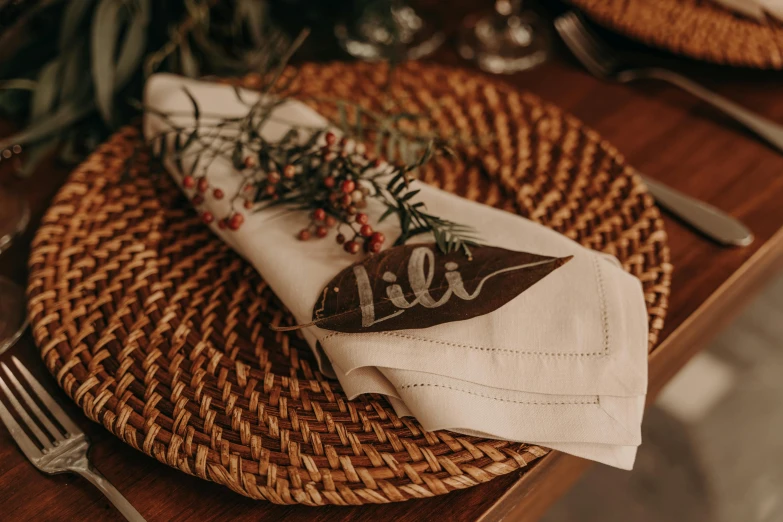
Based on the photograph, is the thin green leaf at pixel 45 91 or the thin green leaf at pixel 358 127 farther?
the thin green leaf at pixel 45 91

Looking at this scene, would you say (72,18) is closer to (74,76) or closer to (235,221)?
(74,76)

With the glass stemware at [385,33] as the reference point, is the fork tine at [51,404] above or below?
below

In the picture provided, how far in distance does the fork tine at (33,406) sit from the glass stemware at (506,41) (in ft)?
2.08

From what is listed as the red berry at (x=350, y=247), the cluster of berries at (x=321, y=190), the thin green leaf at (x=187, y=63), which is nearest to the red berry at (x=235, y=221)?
Result: the cluster of berries at (x=321, y=190)

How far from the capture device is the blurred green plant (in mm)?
741

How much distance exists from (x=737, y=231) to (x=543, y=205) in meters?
0.19

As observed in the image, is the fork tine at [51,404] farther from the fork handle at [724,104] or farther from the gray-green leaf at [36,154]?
the fork handle at [724,104]

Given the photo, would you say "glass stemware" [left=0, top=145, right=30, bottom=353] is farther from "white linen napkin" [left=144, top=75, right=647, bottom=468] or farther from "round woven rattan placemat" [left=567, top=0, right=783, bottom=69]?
"round woven rattan placemat" [left=567, top=0, right=783, bottom=69]

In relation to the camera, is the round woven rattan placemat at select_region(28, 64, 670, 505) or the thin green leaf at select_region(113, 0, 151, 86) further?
the thin green leaf at select_region(113, 0, 151, 86)

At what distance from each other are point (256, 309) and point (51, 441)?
182 mm

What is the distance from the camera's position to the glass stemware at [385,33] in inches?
34.1

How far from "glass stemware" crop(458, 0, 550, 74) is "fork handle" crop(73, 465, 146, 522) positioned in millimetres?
645

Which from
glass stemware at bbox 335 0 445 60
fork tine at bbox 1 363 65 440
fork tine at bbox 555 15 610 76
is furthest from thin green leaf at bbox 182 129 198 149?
fork tine at bbox 555 15 610 76

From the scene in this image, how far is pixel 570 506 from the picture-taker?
1023 mm
